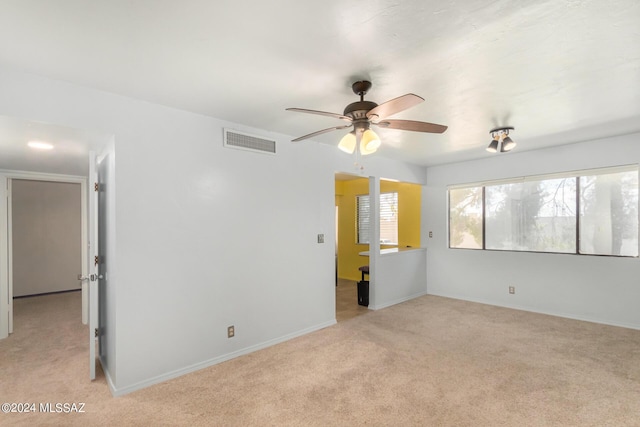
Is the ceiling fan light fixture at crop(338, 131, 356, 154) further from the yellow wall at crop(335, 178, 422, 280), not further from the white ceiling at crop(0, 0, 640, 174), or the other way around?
the yellow wall at crop(335, 178, 422, 280)

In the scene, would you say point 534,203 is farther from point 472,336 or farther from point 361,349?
point 361,349

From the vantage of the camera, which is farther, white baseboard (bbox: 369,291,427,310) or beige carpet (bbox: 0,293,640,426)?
white baseboard (bbox: 369,291,427,310)

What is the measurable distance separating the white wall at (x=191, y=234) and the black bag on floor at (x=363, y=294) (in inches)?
52.4

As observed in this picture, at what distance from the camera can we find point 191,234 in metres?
2.90

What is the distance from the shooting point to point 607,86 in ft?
8.09

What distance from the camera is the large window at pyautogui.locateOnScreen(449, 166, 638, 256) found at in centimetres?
407

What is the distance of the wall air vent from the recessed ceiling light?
1.60 m

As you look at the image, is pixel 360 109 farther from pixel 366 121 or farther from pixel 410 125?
pixel 410 125

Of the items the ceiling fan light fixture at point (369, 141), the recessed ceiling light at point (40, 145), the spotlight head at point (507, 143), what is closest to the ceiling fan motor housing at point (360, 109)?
the ceiling fan light fixture at point (369, 141)

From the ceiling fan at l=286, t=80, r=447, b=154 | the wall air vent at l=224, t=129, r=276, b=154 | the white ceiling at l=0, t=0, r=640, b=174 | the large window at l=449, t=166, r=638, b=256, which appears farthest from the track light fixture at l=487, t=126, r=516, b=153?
the wall air vent at l=224, t=129, r=276, b=154

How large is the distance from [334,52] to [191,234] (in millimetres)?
2042

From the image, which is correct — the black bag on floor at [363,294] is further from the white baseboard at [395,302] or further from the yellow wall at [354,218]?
the yellow wall at [354,218]

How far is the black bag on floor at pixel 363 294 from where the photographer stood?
5.03m

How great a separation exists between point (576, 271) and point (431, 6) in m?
4.58
